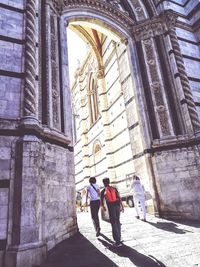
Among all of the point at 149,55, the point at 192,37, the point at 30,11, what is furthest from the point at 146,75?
the point at 30,11

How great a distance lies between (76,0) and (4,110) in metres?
5.78

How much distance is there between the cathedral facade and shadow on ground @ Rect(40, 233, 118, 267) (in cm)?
19

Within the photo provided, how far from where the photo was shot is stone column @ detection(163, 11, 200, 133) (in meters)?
7.36

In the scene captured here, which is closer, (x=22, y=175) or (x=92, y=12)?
(x=22, y=175)

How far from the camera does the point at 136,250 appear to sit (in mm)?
3482

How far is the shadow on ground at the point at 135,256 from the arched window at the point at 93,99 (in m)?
12.9

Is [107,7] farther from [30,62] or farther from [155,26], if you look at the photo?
[30,62]

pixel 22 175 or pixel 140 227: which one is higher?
pixel 22 175

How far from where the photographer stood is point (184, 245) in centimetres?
358

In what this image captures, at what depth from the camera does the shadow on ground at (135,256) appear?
2.86 meters

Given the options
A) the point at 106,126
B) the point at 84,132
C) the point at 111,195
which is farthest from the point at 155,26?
the point at 84,132

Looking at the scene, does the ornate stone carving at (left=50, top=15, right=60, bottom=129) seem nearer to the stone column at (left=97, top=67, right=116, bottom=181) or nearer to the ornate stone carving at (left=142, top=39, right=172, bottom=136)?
the ornate stone carving at (left=142, top=39, right=172, bottom=136)

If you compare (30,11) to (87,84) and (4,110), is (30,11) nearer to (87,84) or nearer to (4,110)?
(4,110)

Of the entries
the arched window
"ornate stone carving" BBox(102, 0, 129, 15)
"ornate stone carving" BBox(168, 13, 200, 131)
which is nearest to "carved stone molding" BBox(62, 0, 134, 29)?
"ornate stone carving" BBox(102, 0, 129, 15)
